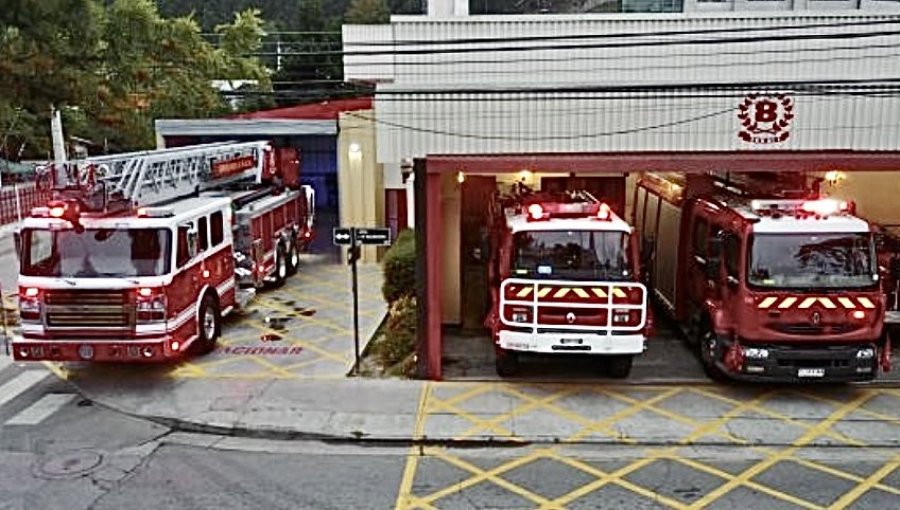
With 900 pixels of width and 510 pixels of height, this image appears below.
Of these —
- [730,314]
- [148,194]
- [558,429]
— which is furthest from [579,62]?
[148,194]

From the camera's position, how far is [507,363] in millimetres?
12461

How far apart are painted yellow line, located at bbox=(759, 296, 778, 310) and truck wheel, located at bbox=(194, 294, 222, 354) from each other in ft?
27.1

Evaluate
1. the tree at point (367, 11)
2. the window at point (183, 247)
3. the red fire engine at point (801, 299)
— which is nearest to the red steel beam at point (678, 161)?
the red fire engine at point (801, 299)

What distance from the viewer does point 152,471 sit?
950cm

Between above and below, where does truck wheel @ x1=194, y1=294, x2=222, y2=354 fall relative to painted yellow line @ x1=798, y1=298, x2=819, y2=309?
below

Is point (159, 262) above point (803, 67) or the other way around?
the other way around

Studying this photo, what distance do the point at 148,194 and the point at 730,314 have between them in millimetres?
9092

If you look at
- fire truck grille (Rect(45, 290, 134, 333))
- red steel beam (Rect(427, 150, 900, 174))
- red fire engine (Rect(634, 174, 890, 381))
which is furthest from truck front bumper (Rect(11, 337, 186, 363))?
red fire engine (Rect(634, 174, 890, 381))

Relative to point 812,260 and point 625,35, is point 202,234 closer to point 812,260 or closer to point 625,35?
point 625,35

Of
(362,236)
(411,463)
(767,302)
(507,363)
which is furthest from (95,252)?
(767,302)

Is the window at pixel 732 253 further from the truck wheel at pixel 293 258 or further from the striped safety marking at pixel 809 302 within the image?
the truck wheel at pixel 293 258

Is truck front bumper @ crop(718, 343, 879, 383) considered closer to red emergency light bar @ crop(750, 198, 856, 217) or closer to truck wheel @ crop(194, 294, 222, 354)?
red emergency light bar @ crop(750, 198, 856, 217)

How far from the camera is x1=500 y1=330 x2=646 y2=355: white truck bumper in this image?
1162 cm

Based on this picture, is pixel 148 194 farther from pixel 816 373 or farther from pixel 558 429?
pixel 816 373
